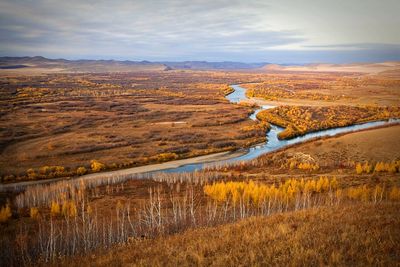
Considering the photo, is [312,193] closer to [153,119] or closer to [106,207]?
[106,207]

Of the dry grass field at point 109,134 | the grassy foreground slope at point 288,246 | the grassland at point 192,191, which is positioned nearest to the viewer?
the grassy foreground slope at point 288,246

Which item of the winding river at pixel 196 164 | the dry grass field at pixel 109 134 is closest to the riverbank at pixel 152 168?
the winding river at pixel 196 164

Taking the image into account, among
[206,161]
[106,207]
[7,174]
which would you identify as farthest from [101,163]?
[106,207]

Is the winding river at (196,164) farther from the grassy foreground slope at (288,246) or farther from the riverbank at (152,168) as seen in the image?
the grassy foreground slope at (288,246)

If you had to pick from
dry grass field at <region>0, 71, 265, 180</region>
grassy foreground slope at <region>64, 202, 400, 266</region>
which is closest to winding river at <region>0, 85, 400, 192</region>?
dry grass field at <region>0, 71, 265, 180</region>

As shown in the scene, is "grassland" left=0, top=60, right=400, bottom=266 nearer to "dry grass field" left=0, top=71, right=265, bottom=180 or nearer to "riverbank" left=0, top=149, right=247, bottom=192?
"dry grass field" left=0, top=71, right=265, bottom=180

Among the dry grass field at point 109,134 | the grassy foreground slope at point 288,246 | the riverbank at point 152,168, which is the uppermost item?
the grassy foreground slope at point 288,246

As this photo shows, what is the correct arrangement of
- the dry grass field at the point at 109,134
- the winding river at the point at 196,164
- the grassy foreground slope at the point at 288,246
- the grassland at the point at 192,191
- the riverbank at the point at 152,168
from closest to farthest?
→ the grassy foreground slope at the point at 288,246 < the grassland at the point at 192,191 < the riverbank at the point at 152,168 < the winding river at the point at 196,164 < the dry grass field at the point at 109,134

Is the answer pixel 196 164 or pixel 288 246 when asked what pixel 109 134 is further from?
pixel 288 246

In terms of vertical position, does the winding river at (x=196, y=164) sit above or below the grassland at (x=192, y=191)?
below
